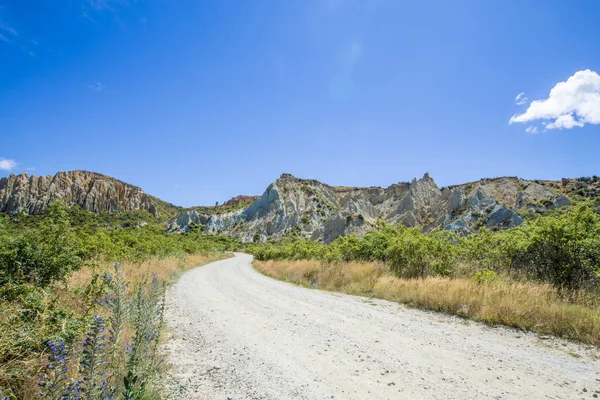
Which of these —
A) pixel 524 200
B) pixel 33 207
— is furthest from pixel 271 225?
pixel 33 207

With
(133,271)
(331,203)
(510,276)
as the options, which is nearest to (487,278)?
(510,276)

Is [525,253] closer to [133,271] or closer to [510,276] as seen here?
[510,276]

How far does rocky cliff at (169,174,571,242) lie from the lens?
5916cm

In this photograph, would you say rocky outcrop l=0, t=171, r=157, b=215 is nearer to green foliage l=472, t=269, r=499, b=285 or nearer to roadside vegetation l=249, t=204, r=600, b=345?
roadside vegetation l=249, t=204, r=600, b=345

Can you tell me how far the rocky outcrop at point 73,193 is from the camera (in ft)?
382

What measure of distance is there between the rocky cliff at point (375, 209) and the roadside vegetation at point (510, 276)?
151 feet

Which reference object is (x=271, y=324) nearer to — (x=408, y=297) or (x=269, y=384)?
(x=269, y=384)

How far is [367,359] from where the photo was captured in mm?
4984

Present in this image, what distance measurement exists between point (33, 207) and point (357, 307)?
496 feet

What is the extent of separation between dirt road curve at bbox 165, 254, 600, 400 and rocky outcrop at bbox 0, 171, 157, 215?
137064 mm

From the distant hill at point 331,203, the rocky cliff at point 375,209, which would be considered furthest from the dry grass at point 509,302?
the rocky cliff at point 375,209

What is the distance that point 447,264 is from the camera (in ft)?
38.0

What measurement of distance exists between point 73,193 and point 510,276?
530 feet

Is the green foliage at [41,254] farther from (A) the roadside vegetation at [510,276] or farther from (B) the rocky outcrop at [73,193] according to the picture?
(B) the rocky outcrop at [73,193]
